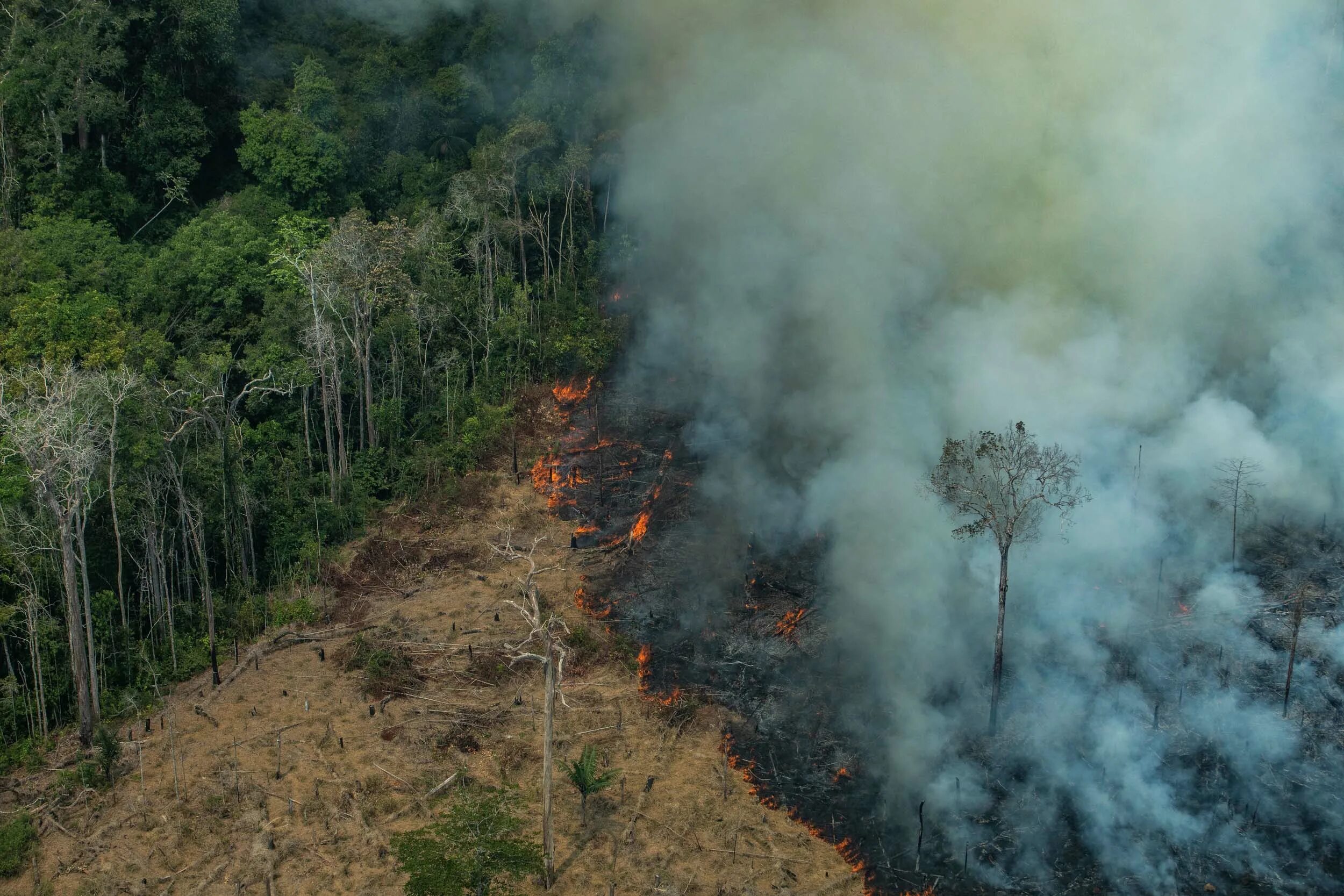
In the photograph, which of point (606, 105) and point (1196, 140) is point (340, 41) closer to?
point (606, 105)

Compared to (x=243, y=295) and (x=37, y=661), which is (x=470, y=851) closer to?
(x=37, y=661)

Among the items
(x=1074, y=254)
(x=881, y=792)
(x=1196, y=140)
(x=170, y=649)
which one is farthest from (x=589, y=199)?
(x=881, y=792)

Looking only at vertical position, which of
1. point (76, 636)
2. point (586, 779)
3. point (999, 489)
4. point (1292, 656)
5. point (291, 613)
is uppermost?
point (999, 489)

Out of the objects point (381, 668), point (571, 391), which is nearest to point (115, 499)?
point (381, 668)

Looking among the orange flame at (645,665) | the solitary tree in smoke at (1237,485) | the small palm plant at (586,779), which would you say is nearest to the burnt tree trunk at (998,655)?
the orange flame at (645,665)

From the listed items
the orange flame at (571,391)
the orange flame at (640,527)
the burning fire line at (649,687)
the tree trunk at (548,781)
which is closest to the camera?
the tree trunk at (548,781)

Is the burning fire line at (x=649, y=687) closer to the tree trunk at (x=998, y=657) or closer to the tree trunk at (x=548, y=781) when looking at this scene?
the tree trunk at (x=548, y=781)

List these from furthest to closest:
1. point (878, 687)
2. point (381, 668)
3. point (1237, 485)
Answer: point (1237, 485) → point (381, 668) → point (878, 687)
